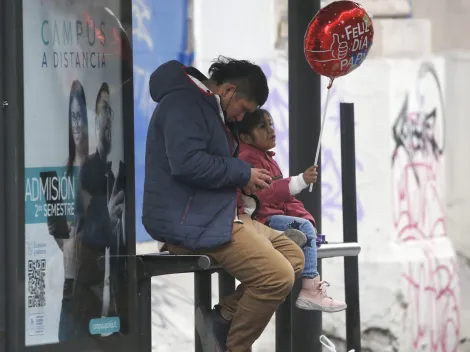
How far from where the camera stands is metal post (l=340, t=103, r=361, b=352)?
494 cm

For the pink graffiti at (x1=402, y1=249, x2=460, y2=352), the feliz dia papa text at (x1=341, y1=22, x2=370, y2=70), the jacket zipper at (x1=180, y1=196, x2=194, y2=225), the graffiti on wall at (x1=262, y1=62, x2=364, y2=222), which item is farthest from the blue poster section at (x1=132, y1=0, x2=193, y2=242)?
the pink graffiti at (x1=402, y1=249, x2=460, y2=352)

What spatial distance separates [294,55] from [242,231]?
158cm

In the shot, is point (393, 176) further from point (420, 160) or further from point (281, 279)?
point (281, 279)

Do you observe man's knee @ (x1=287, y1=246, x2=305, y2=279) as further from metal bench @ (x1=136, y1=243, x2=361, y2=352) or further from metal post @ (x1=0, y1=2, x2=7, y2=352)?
metal post @ (x1=0, y1=2, x2=7, y2=352)

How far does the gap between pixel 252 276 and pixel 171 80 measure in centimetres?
79

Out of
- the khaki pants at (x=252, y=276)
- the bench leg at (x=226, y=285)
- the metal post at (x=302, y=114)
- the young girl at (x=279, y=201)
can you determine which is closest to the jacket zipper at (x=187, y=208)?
the khaki pants at (x=252, y=276)

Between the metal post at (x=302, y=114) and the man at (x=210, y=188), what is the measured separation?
1.17 m

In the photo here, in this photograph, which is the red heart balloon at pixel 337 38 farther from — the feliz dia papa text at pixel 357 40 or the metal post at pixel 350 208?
the metal post at pixel 350 208

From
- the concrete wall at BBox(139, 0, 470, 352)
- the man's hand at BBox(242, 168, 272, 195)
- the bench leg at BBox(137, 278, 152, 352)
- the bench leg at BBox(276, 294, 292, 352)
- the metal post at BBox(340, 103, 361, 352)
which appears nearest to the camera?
the man's hand at BBox(242, 168, 272, 195)

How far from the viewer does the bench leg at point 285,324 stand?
4465 mm

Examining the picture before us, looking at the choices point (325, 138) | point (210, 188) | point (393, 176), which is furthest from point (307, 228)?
point (393, 176)

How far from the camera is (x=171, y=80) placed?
149 inches

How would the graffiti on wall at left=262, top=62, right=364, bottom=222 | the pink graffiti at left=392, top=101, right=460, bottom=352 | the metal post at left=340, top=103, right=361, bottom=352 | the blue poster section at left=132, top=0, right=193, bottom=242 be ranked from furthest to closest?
1. the pink graffiti at left=392, top=101, right=460, bottom=352
2. the graffiti on wall at left=262, top=62, right=364, bottom=222
3. the blue poster section at left=132, top=0, right=193, bottom=242
4. the metal post at left=340, top=103, right=361, bottom=352

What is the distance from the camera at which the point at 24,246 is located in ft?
11.8
